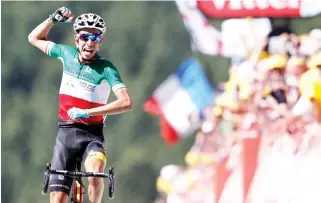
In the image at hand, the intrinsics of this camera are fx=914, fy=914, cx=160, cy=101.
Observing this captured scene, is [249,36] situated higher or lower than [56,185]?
higher

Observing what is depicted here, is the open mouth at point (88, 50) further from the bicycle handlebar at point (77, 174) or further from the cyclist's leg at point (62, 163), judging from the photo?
the bicycle handlebar at point (77, 174)

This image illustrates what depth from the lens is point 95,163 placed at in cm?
710

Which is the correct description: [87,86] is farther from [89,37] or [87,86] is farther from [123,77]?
[123,77]

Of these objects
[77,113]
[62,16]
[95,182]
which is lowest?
[95,182]

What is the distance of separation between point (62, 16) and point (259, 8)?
5.92 ft

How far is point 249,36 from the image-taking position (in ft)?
27.2

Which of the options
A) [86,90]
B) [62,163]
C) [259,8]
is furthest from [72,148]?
[259,8]

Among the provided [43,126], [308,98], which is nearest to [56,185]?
[43,126]

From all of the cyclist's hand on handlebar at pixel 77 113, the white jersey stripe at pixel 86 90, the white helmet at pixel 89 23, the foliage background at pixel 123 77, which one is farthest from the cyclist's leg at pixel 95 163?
the foliage background at pixel 123 77

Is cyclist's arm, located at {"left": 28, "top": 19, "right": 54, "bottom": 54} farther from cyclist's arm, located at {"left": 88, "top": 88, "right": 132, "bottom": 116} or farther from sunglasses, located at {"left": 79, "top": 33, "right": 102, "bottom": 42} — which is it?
cyclist's arm, located at {"left": 88, "top": 88, "right": 132, "bottom": 116}

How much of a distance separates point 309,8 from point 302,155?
1336 mm

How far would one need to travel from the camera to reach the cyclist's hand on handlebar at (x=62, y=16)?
303 inches

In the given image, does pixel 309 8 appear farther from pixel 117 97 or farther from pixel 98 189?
pixel 98 189

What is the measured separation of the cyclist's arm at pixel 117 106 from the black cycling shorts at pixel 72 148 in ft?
0.72
